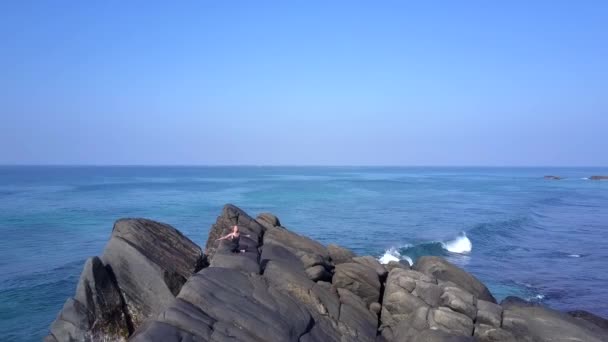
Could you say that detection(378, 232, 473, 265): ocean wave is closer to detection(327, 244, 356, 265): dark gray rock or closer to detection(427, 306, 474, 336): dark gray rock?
detection(327, 244, 356, 265): dark gray rock

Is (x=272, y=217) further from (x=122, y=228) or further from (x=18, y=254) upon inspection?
(x=18, y=254)

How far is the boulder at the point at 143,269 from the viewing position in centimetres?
1778

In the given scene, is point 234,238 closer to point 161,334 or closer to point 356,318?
point 356,318

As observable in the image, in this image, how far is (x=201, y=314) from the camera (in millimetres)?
14438

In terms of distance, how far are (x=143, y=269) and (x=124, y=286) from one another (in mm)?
917

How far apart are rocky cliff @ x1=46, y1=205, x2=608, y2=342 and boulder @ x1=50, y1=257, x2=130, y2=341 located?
0.03 meters

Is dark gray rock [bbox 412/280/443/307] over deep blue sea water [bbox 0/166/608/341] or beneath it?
over

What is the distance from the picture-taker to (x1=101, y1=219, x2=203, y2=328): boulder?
17.8 metres

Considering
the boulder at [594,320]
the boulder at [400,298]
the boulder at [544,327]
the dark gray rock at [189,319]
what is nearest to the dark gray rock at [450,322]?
the boulder at [400,298]

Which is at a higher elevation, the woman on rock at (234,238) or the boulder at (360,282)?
the woman on rock at (234,238)

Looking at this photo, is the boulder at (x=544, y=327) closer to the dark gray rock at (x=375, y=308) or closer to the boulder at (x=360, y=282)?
the dark gray rock at (x=375, y=308)

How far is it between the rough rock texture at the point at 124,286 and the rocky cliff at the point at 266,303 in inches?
1.4

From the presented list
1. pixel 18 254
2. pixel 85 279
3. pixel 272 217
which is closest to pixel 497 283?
pixel 272 217

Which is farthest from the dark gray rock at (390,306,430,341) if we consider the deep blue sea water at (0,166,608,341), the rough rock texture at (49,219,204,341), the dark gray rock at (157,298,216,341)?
the deep blue sea water at (0,166,608,341)
